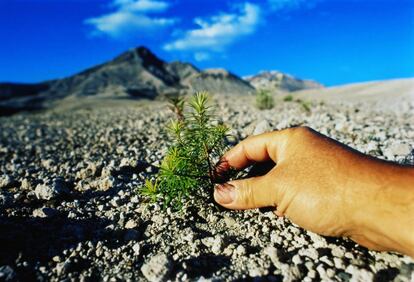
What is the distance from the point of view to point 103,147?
776 centimetres

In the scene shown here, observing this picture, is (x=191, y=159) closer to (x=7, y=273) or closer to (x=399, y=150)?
(x=7, y=273)

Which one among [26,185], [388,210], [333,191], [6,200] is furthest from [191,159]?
[26,185]

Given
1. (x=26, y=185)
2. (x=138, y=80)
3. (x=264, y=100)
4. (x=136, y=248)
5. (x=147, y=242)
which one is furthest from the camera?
(x=138, y=80)

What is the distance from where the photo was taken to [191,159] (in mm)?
3623

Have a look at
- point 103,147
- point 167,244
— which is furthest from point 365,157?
point 103,147

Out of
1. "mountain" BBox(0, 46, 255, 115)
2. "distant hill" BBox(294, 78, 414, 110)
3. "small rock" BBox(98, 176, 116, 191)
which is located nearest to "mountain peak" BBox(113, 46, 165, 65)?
"mountain" BBox(0, 46, 255, 115)

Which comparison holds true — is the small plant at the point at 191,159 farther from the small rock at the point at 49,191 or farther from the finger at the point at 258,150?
the small rock at the point at 49,191

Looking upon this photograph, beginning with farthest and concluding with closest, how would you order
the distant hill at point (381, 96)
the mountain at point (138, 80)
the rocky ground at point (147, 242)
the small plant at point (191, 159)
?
the mountain at point (138, 80) → the distant hill at point (381, 96) → the small plant at point (191, 159) → the rocky ground at point (147, 242)

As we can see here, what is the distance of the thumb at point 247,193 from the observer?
131 inches

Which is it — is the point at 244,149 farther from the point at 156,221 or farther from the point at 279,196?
the point at 156,221

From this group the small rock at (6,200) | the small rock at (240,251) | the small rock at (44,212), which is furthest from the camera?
the small rock at (6,200)

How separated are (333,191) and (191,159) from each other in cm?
126

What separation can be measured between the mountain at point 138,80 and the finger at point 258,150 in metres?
50.5

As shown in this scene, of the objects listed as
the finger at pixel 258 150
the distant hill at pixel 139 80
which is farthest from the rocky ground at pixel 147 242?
the distant hill at pixel 139 80
